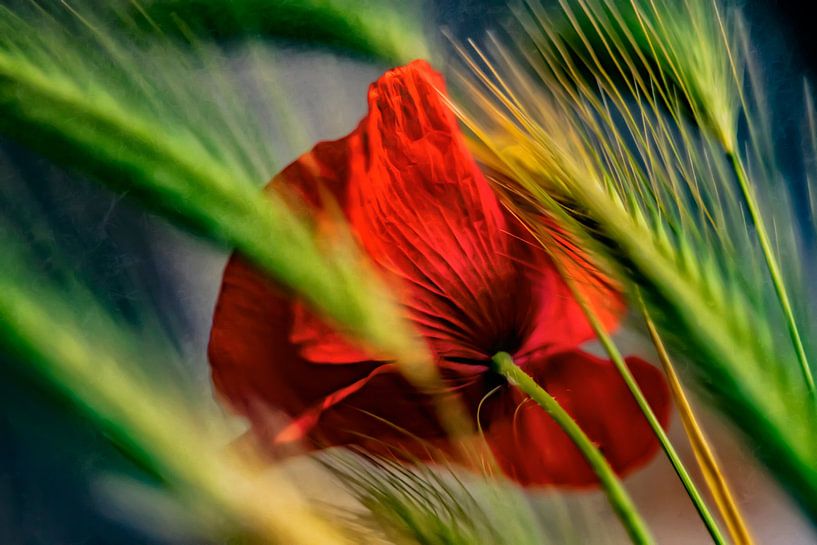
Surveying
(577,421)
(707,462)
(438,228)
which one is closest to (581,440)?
(577,421)

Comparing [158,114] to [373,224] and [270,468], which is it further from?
[270,468]

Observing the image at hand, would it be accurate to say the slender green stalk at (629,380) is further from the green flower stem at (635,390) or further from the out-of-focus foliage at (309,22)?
the out-of-focus foliage at (309,22)

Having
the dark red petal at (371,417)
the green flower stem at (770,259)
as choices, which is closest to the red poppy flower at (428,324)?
the dark red petal at (371,417)

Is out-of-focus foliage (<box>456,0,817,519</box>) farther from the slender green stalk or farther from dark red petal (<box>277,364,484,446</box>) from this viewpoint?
dark red petal (<box>277,364,484,446</box>)

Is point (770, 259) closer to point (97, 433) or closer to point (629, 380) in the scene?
point (629, 380)

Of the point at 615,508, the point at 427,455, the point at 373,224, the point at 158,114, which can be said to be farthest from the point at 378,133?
the point at 615,508

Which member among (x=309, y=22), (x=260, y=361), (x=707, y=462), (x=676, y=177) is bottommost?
(x=707, y=462)
